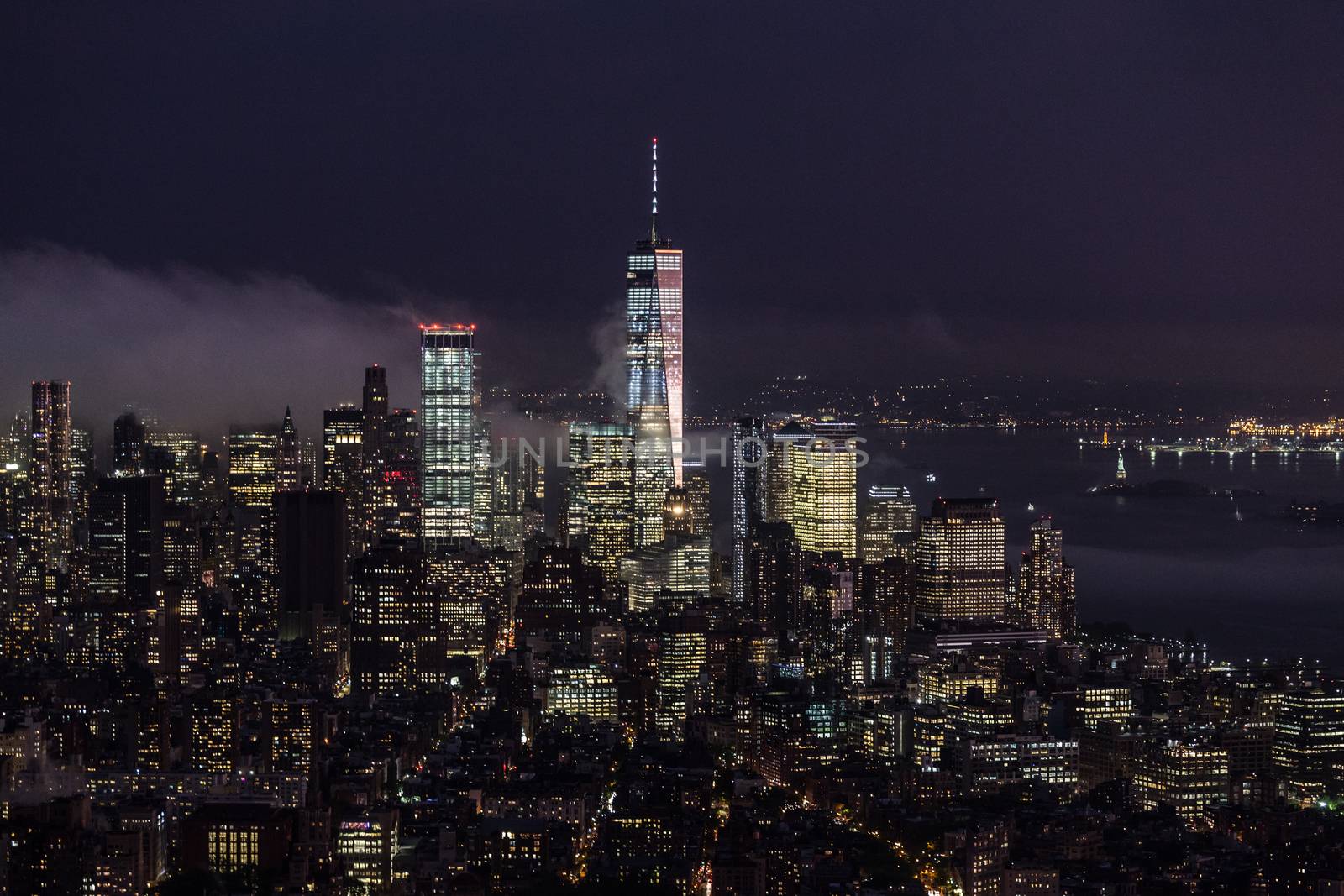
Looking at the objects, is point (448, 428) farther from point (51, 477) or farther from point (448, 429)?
point (51, 477)

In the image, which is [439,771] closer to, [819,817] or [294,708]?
[294,708]

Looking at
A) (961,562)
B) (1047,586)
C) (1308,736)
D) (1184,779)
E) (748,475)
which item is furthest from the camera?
(748,475)

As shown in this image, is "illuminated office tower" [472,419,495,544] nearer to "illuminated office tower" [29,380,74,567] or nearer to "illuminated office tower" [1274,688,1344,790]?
"illuminated office tower" [29,380,74,567]

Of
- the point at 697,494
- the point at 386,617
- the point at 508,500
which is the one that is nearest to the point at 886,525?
the point at 697,494

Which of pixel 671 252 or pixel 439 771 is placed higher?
pixel 671 252

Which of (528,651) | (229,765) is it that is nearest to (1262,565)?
(528,651)

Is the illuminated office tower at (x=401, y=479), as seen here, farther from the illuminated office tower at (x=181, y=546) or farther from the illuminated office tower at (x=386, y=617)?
the illuminated office tower at (x=386, y=617)

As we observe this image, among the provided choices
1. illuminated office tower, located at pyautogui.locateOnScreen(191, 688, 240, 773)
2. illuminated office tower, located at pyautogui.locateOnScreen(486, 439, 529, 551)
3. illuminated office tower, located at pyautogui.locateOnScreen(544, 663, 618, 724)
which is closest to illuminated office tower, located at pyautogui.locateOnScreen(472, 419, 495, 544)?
illuminated office tower, located at pyautogui.locateOnScreen(486, 439, 529, 551)
